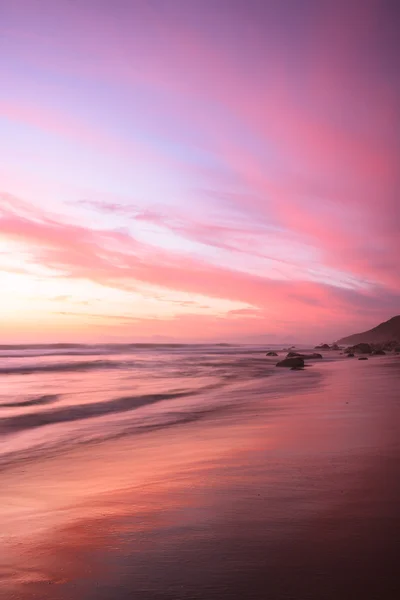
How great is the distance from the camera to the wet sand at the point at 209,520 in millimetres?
3760

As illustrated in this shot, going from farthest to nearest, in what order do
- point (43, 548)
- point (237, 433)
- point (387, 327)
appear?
point (387, 327) → point (237, 433) → point (43, 548)

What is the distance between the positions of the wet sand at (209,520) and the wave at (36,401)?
924 centimetres

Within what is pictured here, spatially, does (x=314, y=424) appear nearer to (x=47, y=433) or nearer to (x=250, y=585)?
(x=47, y=433)

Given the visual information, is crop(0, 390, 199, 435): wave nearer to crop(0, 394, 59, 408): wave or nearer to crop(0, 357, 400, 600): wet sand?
crop(0, 394, 59, 408): wave

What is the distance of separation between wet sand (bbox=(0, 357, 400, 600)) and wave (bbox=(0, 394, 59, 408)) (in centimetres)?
924

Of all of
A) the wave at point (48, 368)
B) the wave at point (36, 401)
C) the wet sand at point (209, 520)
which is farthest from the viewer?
the wave at point (48, 368)

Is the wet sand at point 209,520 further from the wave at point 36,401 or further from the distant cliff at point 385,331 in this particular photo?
the distant cliff at point 385,331

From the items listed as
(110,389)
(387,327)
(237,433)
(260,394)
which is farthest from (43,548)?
(387,327)

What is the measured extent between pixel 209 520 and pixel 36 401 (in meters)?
15.8

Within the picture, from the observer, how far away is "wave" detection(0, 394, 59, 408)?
59.3 ft

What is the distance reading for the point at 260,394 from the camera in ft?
65.9

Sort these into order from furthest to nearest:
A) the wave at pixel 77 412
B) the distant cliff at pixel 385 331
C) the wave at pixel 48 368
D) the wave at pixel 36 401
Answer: the distant cliff at pixel 385 331
the wave at pixel 48 368
the wave at pixel 36 401
the wave at pixel 77 412

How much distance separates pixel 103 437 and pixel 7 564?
23.7 feet

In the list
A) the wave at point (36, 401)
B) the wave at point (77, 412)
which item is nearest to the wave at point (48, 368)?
the wave at point (36, 401)
